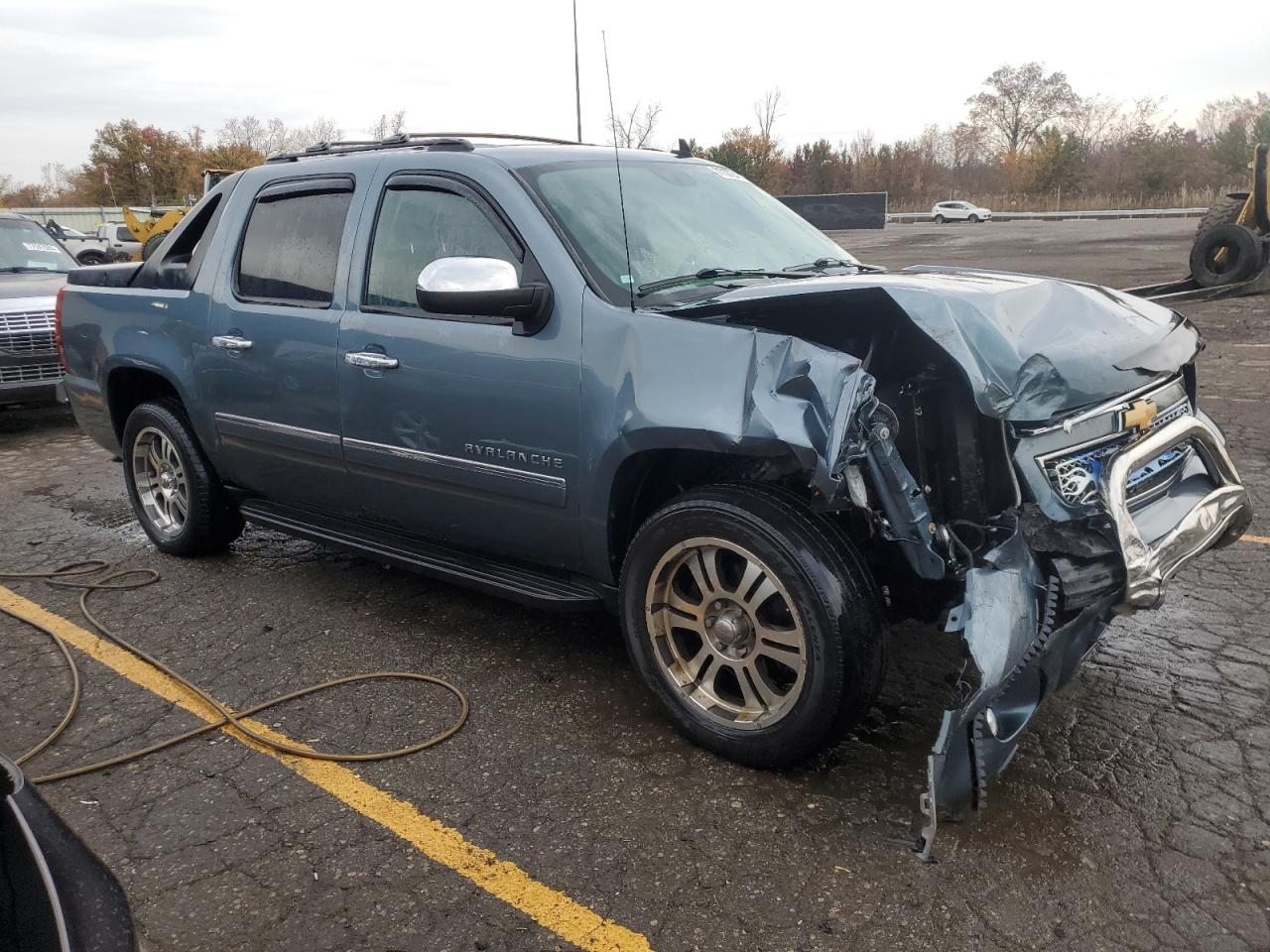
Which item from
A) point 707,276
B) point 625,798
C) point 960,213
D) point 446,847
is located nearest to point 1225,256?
point 707,276

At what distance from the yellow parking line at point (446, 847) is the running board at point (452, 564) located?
2.58ft

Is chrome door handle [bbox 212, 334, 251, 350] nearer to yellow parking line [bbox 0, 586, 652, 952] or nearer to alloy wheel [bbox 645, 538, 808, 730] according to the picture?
yellow parking line [bbox 0, 586, 652, 952]

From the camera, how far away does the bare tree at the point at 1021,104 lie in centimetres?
6812

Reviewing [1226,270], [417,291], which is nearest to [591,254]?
[417,291]

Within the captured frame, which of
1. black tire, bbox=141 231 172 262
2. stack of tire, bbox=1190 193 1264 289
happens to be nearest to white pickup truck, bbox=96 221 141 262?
black tire, bbox=141 231 172 262

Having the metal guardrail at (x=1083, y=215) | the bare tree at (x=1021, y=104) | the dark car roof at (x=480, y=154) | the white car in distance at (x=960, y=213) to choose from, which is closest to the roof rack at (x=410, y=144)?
the dark car roof at (x=480, y=154)

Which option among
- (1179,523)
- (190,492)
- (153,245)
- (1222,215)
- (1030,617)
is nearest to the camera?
(1030,617)

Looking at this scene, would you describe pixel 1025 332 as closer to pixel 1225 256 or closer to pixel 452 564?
pixel 452 564

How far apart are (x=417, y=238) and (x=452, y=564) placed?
1223mm

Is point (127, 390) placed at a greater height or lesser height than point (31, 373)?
greater

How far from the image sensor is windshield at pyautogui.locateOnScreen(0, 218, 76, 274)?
9.66m

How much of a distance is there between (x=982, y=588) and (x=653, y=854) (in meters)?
1.11

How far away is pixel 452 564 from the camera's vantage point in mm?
3842

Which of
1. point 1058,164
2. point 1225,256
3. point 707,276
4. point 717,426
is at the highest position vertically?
point 1058,164
